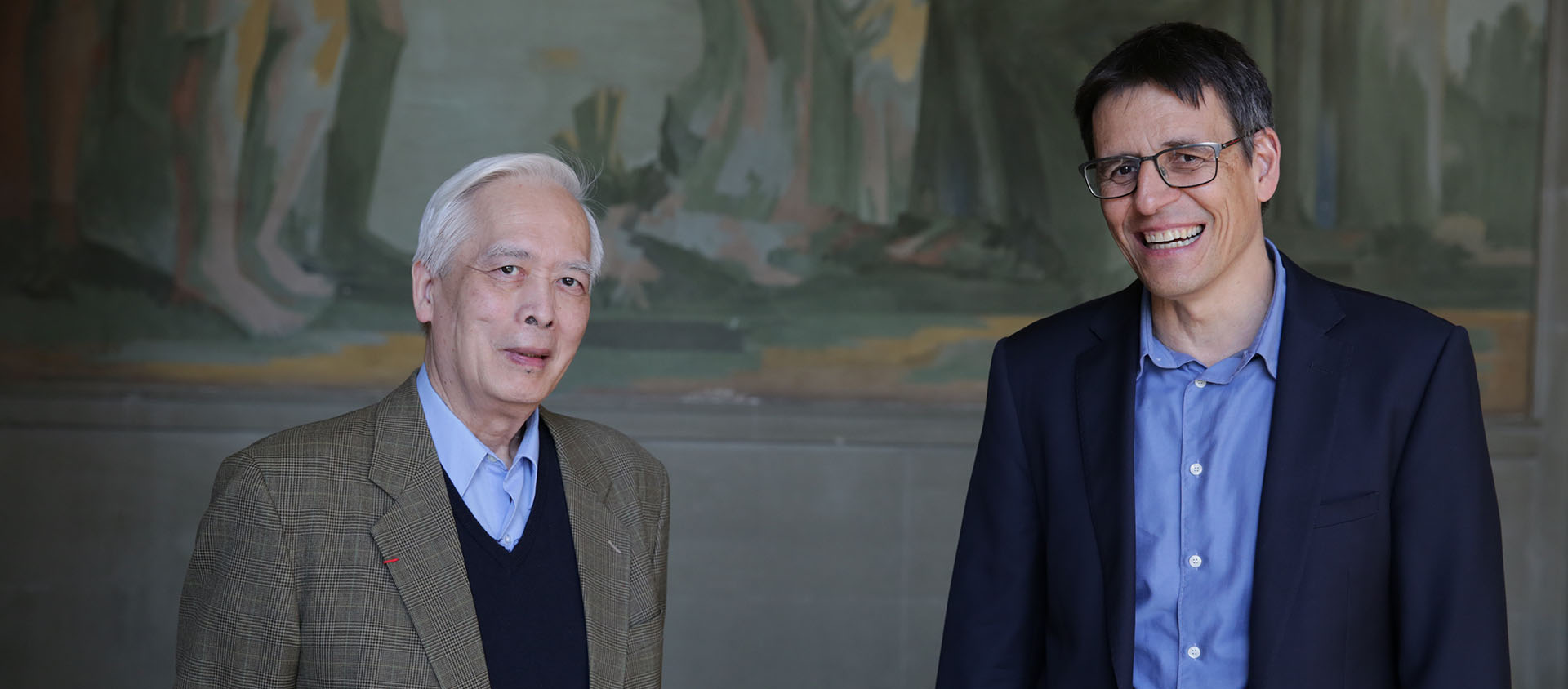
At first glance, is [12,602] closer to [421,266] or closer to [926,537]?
[926,537]

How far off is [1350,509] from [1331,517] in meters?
0.04

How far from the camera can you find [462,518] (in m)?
2.38

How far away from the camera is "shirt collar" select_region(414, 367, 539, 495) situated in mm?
2428

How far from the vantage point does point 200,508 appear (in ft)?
20.4

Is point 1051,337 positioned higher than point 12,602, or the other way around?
point 1051,337

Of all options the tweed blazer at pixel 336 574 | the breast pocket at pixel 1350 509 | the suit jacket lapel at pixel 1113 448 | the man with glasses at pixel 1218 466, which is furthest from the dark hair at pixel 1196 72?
the tweed blazer at pixel 336 574

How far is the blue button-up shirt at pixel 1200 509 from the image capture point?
7.16ft

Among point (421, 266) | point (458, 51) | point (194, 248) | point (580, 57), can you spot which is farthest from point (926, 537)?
point (421, 266)

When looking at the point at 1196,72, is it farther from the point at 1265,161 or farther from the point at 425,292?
the point at 425,292

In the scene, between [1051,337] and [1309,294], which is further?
[1051,337]

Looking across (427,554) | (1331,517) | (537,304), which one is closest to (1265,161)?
(1331,517)

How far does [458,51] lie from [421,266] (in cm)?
413

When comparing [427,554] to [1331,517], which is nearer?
[1331,517]

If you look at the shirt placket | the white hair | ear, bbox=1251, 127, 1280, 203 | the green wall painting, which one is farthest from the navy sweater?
the green wall painting
